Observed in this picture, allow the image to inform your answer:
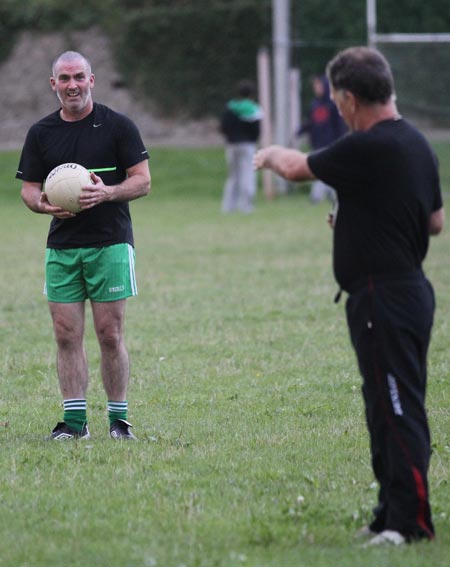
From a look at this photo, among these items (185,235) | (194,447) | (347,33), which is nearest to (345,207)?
(194,447)

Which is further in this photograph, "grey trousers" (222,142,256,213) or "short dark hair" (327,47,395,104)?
"grey trousers" (222,142,256,213)

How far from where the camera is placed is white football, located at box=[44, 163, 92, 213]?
6.95 m

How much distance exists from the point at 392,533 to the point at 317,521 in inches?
20.8

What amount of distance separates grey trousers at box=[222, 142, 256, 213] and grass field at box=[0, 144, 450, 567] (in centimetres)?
975

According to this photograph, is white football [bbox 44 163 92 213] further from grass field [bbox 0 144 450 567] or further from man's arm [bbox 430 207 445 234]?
man's arm [bbox 430 207 445 234]

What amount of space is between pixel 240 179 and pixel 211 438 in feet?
61.5

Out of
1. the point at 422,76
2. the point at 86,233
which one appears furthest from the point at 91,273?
the point at 422,76

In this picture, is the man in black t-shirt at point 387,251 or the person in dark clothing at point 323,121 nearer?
the man in black t-shirt at point 387,251

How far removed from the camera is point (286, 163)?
5207mm

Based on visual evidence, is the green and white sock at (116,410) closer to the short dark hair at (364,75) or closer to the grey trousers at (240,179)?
the short dark hair at (364,75)

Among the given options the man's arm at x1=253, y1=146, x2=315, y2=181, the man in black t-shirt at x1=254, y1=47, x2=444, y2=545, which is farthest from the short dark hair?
the man's arm at x1=253, y1=146, x2=315, y2=181

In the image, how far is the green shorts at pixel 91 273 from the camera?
24.0 ft

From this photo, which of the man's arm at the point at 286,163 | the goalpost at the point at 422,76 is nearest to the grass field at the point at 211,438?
the man's arm at the point at 286,163

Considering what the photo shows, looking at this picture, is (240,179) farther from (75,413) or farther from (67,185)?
(67,185)
